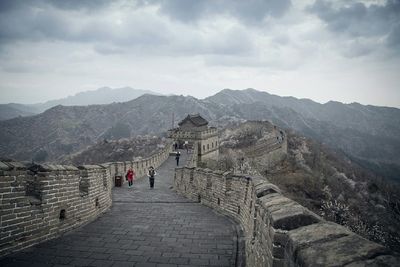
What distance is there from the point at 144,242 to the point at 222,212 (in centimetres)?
333

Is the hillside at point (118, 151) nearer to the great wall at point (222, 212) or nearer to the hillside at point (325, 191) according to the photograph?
the hillside at point (325, 191)

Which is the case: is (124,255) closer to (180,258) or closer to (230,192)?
(180,258)

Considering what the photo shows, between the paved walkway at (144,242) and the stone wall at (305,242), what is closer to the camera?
the stone wall at (305,242)

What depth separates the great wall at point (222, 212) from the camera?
187 cm

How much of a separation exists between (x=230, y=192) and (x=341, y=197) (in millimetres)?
23817

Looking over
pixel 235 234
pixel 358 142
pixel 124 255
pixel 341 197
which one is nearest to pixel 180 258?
pixel 124 255

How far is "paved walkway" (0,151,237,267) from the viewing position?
18.8 ft

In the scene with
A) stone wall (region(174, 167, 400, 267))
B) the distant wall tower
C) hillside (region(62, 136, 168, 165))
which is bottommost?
hillside (region(62, 136, 168, 165))

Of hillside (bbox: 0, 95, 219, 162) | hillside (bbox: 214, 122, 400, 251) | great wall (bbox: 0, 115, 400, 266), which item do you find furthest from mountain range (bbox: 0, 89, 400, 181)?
great wall (bbox: 0, 115, 400, 266)

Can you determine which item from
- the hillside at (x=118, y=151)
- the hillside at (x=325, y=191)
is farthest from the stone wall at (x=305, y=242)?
the hillside at (x=118, y=151)

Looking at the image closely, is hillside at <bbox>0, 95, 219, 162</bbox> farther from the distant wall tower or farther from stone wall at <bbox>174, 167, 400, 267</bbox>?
stone wall at <bbox>174, 167, 400, 267</bbox>

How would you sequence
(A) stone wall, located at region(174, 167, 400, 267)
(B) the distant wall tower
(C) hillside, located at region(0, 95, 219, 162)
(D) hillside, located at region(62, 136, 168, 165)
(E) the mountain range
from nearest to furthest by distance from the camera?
1. (A) stone wall, located at region(174, 167, 400, 267)
2. (B) the distant wall tower
3. (D) hillside, located at region(62, 136, 168, 165)
4. (C) hillside, located at region(0, 95, 219, 162)
5. (E) the mountain range

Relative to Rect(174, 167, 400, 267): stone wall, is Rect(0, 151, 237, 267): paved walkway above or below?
below

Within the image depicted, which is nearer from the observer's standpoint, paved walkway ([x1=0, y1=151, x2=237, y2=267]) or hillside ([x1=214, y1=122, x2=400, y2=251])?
paved walkway ([x1=0, y1=151, x2=237, y2=267])
